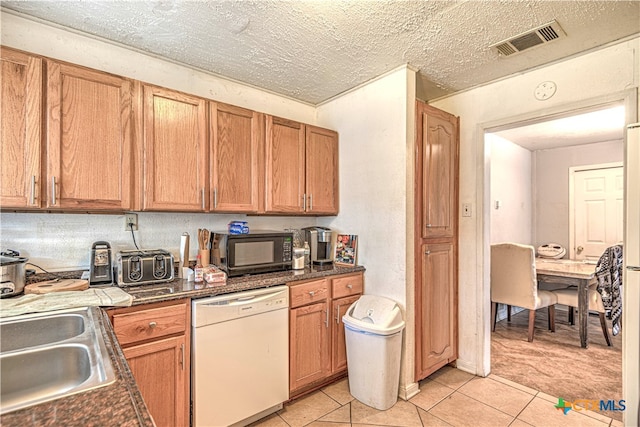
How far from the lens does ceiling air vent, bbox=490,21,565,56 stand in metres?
→ 1.86

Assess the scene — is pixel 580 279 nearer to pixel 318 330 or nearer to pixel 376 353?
pixel 376 353

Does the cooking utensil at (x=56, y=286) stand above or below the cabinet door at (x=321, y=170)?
below

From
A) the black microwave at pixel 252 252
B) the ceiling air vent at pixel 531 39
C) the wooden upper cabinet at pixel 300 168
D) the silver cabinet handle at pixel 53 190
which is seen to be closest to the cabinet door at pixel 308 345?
the black microwave at pixel 252 252

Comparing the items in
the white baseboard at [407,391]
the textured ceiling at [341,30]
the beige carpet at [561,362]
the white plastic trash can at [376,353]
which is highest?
the textured ceiling at [341,30]

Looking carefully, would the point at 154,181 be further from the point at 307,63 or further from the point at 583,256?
Answer: the point at 583,256

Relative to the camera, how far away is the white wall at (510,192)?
166 inches

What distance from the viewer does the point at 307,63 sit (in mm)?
2299

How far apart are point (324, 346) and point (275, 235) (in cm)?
91

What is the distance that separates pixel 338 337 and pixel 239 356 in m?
0.84

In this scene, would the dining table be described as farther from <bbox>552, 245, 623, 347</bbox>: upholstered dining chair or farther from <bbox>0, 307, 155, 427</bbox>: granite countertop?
<bbox>0, 307, 155, 427</bbox>: granite countertop

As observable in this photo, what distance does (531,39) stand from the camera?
77.5 inches

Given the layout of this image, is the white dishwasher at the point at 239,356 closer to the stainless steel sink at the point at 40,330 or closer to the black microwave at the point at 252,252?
the black microwave at the point at 252,252

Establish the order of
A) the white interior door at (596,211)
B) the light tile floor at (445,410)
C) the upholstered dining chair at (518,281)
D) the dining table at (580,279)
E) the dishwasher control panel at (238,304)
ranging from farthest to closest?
the white interior door at (596,211)
the upholstered dining chair at (518,281)
the dining table at (580,279)
the light tile floor at (445,410)
the dishwasher control panel at (238,304)

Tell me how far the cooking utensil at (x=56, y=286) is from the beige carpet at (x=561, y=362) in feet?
10.1
